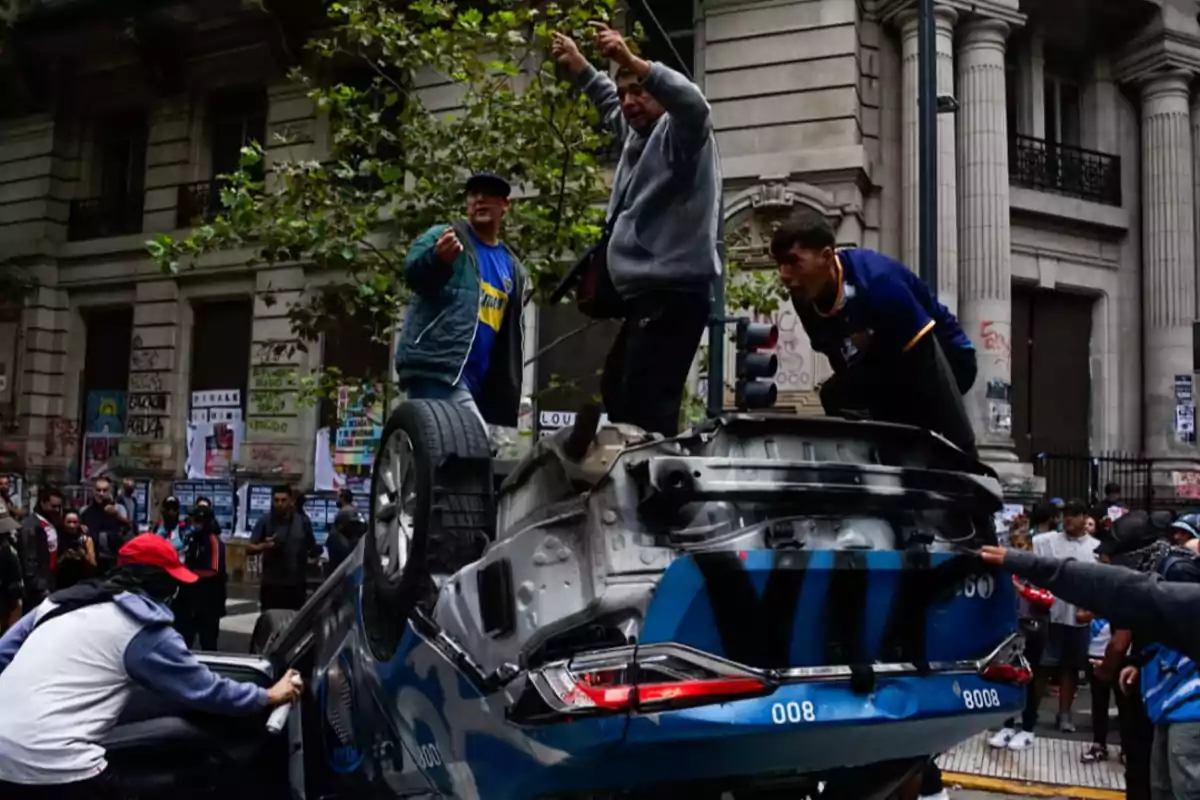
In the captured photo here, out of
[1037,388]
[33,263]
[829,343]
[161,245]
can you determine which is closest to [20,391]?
[33,263]

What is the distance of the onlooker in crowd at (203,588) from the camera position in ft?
33.1

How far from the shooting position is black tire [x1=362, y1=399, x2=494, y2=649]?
3180 millimetres

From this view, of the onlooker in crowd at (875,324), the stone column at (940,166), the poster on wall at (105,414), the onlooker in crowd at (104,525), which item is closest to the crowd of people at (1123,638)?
the onlooker in crowd at (875,324)

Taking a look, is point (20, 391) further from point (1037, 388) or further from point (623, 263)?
point (623, 263)

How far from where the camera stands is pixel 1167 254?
1664 centimetres

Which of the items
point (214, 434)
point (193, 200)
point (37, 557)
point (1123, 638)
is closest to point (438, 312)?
point (1123, 638)

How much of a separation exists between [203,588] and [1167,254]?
14.4 metres

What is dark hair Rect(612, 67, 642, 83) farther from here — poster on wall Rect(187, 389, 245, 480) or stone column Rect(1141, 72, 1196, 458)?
poster on wall Rect(187, 389, 245, 480)

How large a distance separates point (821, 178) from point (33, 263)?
50.9ft

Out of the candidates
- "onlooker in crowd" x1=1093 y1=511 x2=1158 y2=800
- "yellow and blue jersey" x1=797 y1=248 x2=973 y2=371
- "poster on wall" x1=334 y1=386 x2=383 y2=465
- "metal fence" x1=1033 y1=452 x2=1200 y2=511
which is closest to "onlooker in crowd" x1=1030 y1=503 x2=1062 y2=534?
"onlooker in crowd" x1=1093 y1=511 x2=1158 y2=800

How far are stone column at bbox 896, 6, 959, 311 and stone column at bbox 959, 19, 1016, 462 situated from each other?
213mm

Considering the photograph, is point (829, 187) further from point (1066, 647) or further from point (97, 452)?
point (97, 452)

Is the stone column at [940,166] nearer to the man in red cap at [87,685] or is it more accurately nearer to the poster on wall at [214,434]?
the poster on wall at [214,434]

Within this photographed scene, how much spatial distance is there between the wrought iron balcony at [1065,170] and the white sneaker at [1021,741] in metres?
10.1
